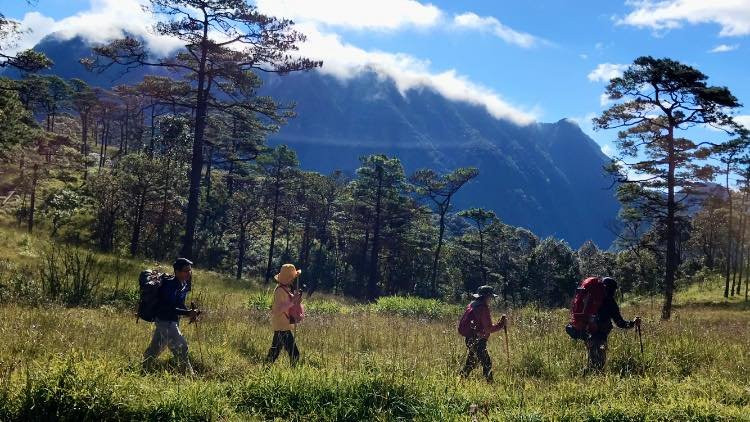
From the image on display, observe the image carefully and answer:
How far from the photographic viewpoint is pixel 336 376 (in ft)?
17.4

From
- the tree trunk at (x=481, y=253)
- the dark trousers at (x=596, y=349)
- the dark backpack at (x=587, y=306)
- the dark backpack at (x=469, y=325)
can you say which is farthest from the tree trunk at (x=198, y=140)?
the tree trunk at (x=481, y=253)

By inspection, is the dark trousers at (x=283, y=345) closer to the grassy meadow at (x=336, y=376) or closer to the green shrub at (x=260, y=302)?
the grassy meadow at (x=336, y=376)

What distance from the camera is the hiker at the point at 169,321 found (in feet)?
19.2

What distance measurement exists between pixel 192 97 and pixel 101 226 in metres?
13.3

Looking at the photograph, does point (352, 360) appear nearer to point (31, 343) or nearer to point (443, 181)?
point (31, 343)

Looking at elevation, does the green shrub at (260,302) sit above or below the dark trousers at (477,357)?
below

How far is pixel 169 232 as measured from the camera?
33.8 m

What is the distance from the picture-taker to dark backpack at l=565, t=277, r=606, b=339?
7.12 meters

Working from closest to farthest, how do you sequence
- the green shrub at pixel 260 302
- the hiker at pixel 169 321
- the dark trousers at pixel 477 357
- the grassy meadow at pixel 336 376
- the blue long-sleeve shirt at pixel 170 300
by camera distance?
the grassy meadow at pixel 336 376, the hiker at pixel 169 321, the blue long-sleeve shirt at pixel 170 300, the dark trousers at pixel 477 357, the green shrub at pixel 260 302

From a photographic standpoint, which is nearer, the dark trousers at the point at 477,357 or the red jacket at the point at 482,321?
the dark trousers at the point at 477,357

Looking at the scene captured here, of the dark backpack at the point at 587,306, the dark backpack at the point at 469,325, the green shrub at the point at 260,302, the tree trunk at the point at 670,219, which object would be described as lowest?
the green shrub at the point at 260,302

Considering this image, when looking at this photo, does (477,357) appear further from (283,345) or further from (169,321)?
(169,321)

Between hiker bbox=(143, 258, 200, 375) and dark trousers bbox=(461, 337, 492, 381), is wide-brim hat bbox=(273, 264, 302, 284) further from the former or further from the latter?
dark trousers bbox=(461, 337, 492, 381)

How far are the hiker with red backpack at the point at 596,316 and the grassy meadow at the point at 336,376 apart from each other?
0.31 meters
